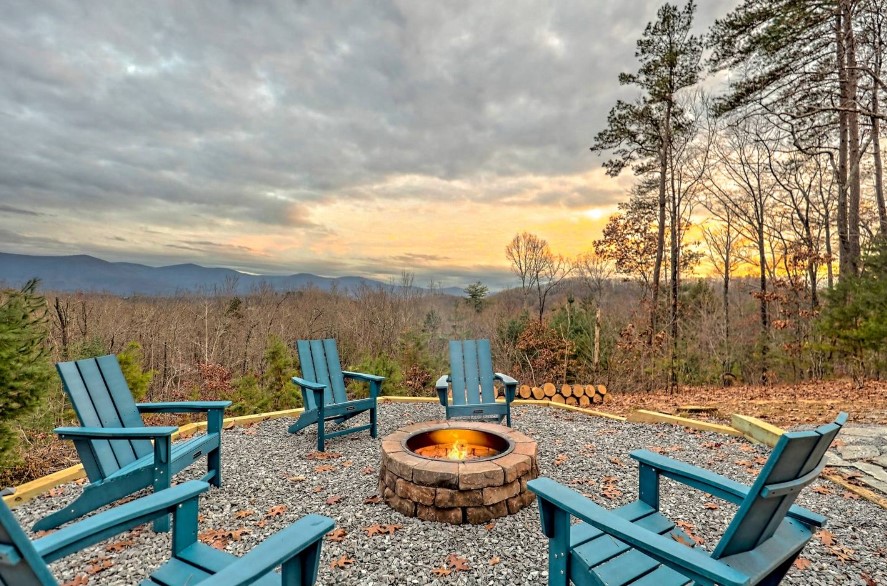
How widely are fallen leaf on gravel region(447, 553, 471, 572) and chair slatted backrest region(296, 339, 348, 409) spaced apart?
7.07ft

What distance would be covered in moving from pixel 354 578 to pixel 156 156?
1006cm

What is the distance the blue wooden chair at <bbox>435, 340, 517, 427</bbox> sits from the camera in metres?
3.96

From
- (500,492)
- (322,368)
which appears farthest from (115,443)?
(500,492)

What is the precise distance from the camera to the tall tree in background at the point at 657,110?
29.0 feet

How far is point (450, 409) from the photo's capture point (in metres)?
3.95

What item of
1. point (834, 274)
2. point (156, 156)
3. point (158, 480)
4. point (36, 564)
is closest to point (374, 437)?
point (158, 480)

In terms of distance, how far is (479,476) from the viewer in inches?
93.7

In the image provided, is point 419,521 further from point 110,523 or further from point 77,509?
point 77,509

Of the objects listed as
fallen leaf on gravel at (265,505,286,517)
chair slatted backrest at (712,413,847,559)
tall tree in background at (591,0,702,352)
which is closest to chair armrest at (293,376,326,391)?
fallen leaf on gravel at (265,505,286,517)

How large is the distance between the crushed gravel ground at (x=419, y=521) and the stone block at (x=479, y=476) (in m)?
0.23

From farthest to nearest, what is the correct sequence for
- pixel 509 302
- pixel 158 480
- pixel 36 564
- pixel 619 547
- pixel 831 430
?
pixel 509 302, pixel 158 480, pixel 619 547, pixel 831 430, pixel 36 564

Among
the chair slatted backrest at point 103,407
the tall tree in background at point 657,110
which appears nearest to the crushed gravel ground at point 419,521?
the chair slatted backrest at point 103,407

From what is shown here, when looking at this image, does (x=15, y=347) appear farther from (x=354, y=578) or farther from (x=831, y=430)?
(x=831, y=430)

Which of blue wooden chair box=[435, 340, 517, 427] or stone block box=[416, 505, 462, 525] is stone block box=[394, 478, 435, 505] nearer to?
stone block box=[416, 505, 462, 525]
